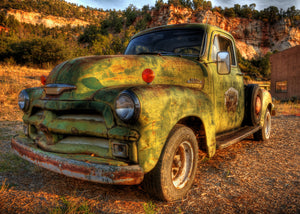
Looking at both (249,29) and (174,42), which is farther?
(249,29)

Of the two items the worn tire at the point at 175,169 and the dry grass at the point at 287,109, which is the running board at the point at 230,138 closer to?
the worn tire at the point at 175,169

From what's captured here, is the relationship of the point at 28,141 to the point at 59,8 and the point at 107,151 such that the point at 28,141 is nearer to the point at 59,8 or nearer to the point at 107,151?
the point at 107,151

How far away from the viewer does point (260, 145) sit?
4.48 m

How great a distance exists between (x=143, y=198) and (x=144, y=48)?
89.5 inches

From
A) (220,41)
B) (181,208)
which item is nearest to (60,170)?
(181,208)

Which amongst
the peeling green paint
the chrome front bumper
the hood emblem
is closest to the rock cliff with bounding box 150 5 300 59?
the hood emblem

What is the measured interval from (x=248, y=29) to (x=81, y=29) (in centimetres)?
4124

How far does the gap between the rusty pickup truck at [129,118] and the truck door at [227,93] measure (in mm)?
41

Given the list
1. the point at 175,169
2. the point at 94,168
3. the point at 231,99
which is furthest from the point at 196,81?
the point at 94,168

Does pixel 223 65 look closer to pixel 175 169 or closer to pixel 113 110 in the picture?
pixel 175 169

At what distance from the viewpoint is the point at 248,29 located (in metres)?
53.5

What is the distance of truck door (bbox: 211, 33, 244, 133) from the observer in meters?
3.21

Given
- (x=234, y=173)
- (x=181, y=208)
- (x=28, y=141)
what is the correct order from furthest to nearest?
(x=234, y=173) < (x=28, y=141) < (x=181, y=208)

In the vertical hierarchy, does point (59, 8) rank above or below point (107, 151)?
above
